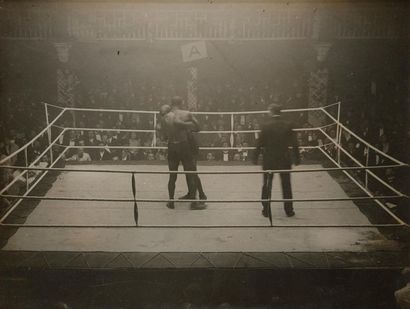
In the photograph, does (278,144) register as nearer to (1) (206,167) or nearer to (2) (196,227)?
(2) (196,227)

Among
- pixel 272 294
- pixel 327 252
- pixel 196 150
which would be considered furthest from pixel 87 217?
pixel 327 252

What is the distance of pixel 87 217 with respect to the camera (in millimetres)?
5000

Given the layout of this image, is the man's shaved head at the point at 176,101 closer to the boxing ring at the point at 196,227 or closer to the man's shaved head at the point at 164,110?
the man's shaved head at the point at 164,110

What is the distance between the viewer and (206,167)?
6883 mm

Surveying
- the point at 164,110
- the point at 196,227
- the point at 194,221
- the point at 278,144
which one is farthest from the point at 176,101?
the point at 196,227

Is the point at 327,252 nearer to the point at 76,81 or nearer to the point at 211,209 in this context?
the point at 211,209

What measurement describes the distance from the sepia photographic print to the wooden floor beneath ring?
0.09 ft

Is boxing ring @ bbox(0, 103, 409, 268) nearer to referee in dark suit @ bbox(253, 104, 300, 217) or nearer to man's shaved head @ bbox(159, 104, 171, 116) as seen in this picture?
referee in dark suit @ bbox(253, 104, 300, 217)

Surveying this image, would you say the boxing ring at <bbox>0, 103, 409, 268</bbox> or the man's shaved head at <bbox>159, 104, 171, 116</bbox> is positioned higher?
the man's shaved head at <bbox>159, 104, 171, 116</bbox>

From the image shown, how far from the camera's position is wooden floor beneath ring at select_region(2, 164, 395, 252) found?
4.29 m

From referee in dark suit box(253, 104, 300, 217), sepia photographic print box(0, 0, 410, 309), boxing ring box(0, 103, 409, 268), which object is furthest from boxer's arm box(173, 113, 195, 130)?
boxing ring box(0, 103, 409, 268)

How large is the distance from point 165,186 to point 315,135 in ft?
17.7

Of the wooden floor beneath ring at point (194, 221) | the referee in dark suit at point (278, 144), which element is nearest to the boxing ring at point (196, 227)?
the wooden floor beneath ring at point (194, 221)

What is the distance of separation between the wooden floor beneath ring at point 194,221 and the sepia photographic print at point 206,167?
28 millimetres
